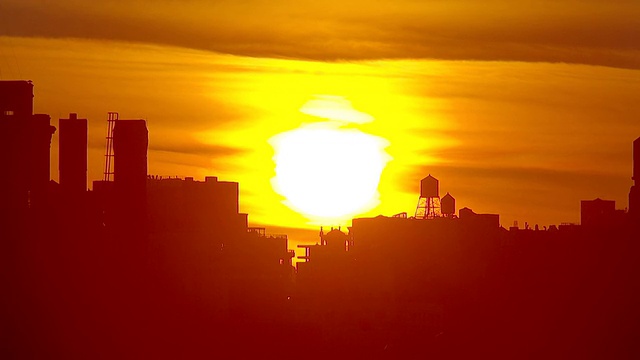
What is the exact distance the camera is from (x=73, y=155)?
170000mm

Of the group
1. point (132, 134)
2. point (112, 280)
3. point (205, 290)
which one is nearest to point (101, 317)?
point (112, 280)

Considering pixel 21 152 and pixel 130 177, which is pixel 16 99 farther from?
pixel 130 177

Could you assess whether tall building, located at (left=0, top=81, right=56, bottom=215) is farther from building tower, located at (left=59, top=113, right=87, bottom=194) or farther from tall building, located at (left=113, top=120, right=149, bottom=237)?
tall building, located at (left=113, top=120, right=149, bottom=237)

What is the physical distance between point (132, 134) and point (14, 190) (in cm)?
1422

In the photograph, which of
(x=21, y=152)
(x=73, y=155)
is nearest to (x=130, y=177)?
(x=73, y=155)

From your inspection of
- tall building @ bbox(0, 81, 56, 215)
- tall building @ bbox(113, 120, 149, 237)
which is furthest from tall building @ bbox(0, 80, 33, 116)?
tall building @ bbox(113, 120, 149, 237)

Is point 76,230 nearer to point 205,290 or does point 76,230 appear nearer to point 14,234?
point 14,234

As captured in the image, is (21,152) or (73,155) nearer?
(21,152)

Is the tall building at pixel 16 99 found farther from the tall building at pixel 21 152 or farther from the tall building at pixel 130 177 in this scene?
the tall building at pixel 130 177

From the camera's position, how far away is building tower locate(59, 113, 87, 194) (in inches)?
6678

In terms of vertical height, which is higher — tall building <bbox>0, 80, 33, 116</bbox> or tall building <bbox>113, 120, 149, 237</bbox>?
tall building <bbox>0, 80, 33, 116</bbox>

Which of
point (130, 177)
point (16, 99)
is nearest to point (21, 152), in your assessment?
point (16, 99)

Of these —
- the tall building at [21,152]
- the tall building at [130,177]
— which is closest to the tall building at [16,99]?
the tall building at [21,152]

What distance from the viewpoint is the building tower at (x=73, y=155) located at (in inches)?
Answer: 6678
